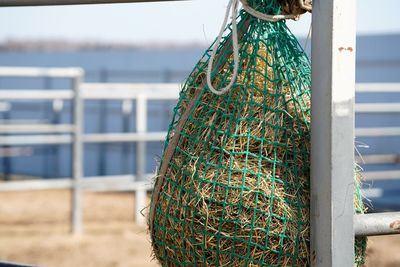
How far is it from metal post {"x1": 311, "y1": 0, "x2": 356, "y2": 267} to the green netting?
7 centimetres

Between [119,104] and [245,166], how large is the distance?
11254 mm

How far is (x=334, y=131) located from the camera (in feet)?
4.20

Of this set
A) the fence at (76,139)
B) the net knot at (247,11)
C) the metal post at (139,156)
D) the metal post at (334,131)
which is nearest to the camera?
the metal post at (334,131)

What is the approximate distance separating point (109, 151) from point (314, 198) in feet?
33.9

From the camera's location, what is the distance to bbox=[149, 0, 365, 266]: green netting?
4.43 feet

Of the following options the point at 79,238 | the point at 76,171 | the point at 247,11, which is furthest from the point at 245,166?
the point at 76,171

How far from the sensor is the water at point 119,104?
30.1 feet

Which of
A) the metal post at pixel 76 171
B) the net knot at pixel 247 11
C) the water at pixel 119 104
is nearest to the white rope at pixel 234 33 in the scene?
the net knot at pixel 247 11

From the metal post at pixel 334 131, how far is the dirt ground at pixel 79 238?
2.87 metres

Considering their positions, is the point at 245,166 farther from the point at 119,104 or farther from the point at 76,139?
the point at 119,104

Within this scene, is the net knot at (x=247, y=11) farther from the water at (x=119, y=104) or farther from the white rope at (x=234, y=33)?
the water at (x=119, y=104)

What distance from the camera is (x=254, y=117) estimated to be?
55.4 inches

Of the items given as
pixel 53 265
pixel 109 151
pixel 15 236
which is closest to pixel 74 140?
pixel 15 236

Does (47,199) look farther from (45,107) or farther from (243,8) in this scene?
(243,8)
